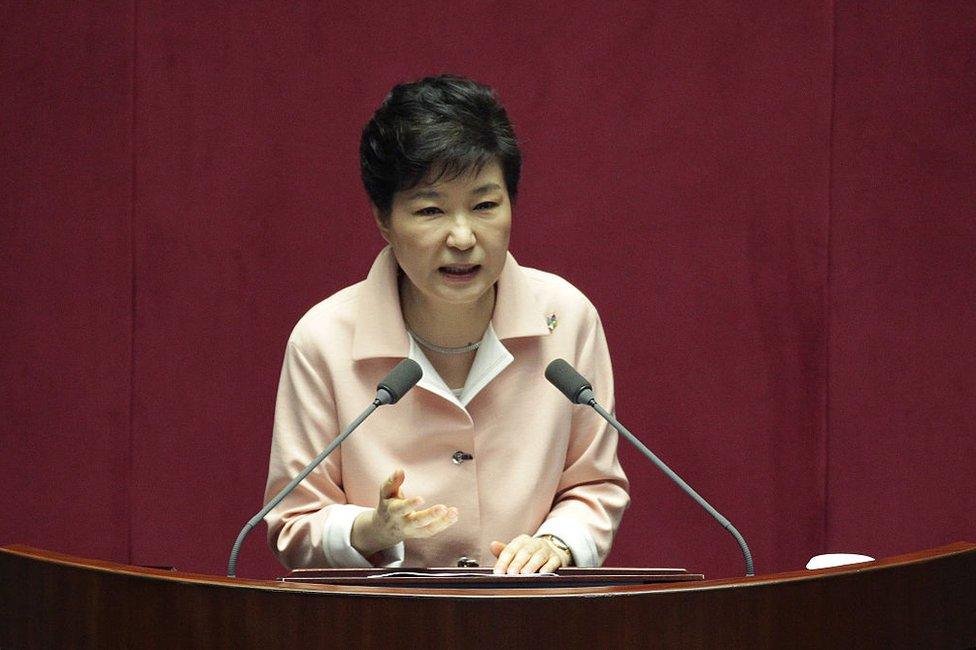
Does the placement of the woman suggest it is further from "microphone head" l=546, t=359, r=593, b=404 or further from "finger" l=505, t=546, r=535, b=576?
"microphone head" l=546, t=359, r=593, b=404

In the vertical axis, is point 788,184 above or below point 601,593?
above

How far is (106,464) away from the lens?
3.14m

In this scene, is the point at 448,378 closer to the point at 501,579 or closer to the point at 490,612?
the point at 501,579

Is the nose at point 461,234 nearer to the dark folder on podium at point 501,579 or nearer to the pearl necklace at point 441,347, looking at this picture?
the pearl necklace at point 441,347

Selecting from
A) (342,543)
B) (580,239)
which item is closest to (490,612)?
(342,543)

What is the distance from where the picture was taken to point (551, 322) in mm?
2188

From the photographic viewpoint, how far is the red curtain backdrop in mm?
3055

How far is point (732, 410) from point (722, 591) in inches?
73.3

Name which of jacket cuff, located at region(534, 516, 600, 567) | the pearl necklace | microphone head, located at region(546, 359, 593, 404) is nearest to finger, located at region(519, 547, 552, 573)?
jacket cuff, located at region(534, 516, 600, 567)

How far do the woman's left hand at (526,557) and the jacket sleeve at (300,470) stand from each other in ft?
0.73

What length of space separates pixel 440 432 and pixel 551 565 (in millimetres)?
325

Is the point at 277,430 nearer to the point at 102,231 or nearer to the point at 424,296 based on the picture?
the point at 424,296

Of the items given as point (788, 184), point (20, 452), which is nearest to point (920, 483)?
point (788, 184)

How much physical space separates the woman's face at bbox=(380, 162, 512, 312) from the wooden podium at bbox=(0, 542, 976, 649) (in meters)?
0.72
